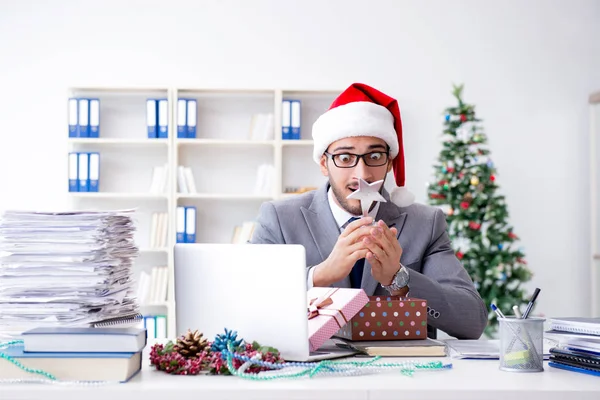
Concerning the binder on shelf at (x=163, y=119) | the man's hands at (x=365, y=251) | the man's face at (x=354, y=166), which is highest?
the binder on shelf at (x=163, y=119)

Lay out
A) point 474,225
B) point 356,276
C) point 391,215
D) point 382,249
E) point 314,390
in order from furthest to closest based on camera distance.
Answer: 1. point 474,225
2. point 391,215
3. point 356,276
4. point 382,249
5. point 314,390

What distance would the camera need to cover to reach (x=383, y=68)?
5.34m

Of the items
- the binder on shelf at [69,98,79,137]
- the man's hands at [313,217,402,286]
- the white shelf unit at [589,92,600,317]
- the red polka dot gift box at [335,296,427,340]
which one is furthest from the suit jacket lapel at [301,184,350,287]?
the white shelf unit at [589,92,600,317]

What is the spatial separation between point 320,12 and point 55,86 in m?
1.96

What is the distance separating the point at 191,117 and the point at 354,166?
2952 millimetres

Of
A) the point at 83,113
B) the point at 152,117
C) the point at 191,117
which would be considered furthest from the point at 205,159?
the point at 83,113

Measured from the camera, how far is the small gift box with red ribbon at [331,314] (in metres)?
1.42

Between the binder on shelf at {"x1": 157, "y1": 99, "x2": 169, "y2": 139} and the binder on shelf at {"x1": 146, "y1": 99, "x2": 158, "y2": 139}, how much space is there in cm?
2

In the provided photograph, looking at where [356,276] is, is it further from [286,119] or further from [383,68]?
[383,68]

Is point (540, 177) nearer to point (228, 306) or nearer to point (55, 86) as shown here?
point (55, 86)

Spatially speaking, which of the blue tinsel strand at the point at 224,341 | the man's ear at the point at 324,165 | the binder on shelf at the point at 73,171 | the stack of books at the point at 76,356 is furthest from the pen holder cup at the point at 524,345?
the binder on shelf at the point at 73,171

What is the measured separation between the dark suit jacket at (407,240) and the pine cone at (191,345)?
933 mm

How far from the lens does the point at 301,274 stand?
1358 millimetres

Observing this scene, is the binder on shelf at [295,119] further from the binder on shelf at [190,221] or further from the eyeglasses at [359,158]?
the eyeglasses at [359,158]
